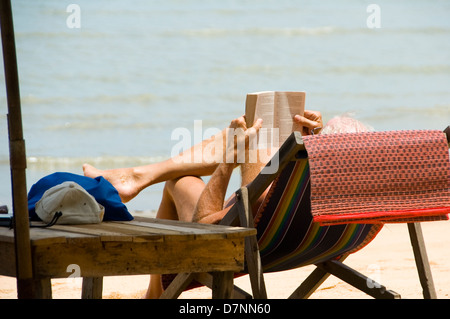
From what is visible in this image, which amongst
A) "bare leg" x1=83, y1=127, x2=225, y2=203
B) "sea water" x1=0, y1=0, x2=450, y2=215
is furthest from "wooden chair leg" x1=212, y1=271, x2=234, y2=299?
"sea water" x1=0, y1=0, x2=450, y2=215

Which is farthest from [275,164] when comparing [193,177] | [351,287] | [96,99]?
[96,99]

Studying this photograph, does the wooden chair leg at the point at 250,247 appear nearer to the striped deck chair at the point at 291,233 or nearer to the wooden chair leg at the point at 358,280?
the striped deck chair at the point at 291,233

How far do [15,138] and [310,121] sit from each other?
1.68 meters

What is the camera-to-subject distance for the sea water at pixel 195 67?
12312 millimetres

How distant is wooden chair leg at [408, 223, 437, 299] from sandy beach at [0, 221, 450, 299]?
138 cm

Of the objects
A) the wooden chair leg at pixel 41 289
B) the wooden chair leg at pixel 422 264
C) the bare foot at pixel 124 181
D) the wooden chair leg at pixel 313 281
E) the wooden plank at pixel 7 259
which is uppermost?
the bare foot at pixel 124 181

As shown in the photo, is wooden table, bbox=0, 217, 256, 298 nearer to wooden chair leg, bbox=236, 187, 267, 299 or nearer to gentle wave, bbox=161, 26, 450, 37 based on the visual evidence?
wooden chair leg, bbox=236, 187, 267, 299

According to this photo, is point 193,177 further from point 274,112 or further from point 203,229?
point 203,229

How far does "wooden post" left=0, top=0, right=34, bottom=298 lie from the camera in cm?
170

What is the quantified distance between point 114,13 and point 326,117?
7257 mm

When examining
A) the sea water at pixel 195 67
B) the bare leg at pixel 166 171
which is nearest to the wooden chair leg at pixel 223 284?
the bare leg at pixel 166 171

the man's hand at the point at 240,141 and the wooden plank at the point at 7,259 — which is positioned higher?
the man's hand at the point at 240,141

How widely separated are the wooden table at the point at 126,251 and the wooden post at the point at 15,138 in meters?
0.08
